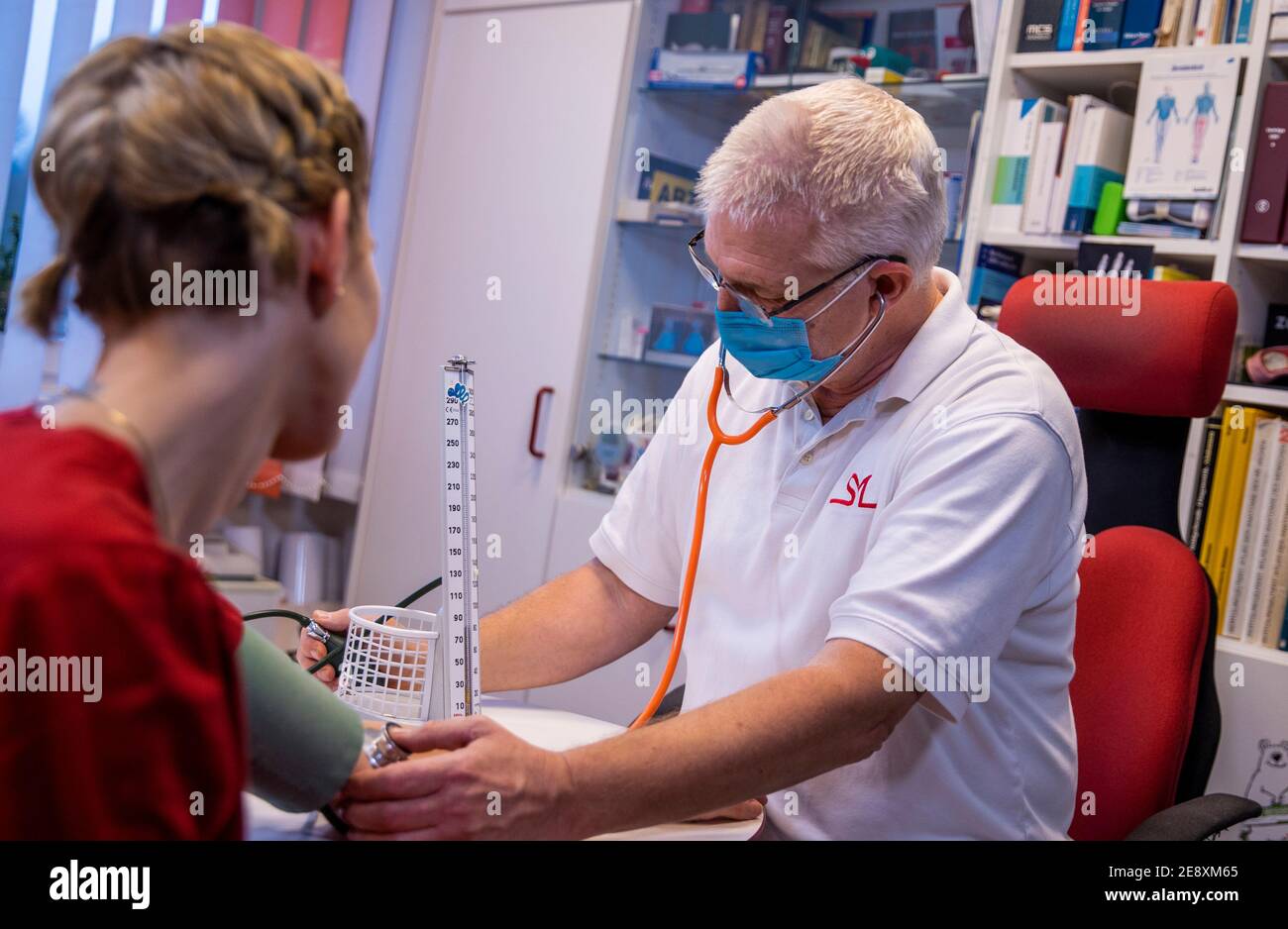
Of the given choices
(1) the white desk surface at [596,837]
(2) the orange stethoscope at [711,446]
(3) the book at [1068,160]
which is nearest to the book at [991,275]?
(3) the book at [1068,160]

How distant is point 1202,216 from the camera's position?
2227 mm

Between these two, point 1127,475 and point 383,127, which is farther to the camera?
point 383,127

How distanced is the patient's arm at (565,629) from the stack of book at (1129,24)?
1524 mm

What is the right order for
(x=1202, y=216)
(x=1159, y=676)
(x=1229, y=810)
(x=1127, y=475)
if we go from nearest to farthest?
(x=1229, y=810), (x=1159, y=676), (x=1127, y=475), (x=1202, y=216)

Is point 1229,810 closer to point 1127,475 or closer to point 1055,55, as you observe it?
point 1127,475

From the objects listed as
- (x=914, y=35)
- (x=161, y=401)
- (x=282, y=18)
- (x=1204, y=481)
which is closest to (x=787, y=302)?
(x=161, y=401)

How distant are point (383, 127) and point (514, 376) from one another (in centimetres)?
80

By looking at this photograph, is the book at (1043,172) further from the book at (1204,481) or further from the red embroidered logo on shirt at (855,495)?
the red embroidered logo on shirt at (855,495)

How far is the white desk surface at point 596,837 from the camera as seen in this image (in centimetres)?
89

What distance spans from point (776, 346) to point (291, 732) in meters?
0.73

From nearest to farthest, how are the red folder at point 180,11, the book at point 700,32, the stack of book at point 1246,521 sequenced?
the stack of book at point 1246,521 < the red folder at point 180,11 < the book at point 700,32

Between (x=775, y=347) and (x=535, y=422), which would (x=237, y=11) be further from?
(x=775, y=347)

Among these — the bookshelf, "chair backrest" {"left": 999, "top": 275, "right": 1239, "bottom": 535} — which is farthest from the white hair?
the bookshelf

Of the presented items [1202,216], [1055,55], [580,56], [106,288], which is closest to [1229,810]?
[1202,216]
